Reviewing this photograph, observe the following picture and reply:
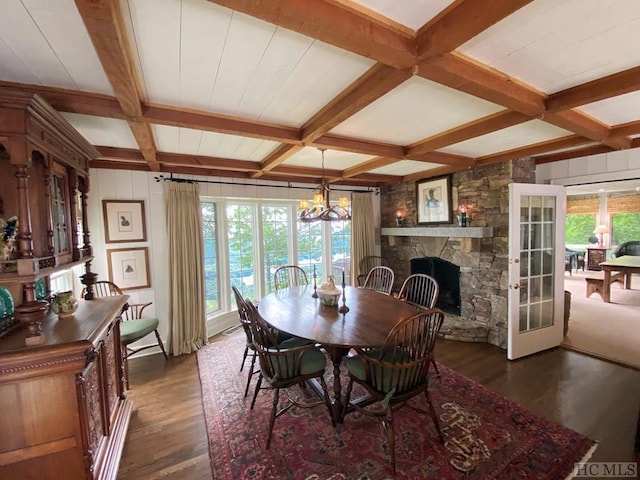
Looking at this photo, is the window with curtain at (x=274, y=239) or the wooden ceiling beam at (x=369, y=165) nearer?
the wooden ceiling beam at (x=369, y=165)

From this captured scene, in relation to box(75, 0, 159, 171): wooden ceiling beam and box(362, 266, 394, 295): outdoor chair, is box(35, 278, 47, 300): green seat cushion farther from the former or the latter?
box(362, 266, 394, 295): outdoor chair

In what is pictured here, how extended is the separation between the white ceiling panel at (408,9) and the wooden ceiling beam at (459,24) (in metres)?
0.04

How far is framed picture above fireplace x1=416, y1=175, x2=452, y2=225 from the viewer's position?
4230mm

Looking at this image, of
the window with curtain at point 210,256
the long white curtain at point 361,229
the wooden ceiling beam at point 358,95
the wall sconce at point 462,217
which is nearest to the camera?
the wooden ceiling beam at point 358,95

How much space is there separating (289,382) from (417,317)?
107cm

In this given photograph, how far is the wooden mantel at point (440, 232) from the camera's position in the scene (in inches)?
142

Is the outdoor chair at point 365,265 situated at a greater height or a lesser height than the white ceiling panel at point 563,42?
lesser

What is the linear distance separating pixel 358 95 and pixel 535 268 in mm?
3283

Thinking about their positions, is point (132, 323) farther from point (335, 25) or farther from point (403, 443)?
point (335, 25)

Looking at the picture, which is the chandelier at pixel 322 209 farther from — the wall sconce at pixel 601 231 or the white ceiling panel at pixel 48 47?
the wall sconce at pixel 601 231

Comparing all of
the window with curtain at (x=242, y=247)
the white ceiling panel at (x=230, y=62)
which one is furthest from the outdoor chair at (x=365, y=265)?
the white ceiling panel at (x=230, y=62)

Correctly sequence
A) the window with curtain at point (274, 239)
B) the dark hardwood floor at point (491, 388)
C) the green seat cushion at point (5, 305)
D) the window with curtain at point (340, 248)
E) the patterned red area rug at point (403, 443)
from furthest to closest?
1. the window with curtain at point (340, 248)
2. the window with curtain at point (274, 239)
3. the dark hardwood floor at point (491, 388)
4. the patterned red area rug at point (403, 443)
5. the green seat cushion at point (5, 305)

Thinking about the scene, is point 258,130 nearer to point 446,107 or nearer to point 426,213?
point 446,107

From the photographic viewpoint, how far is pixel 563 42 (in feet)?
4.14
